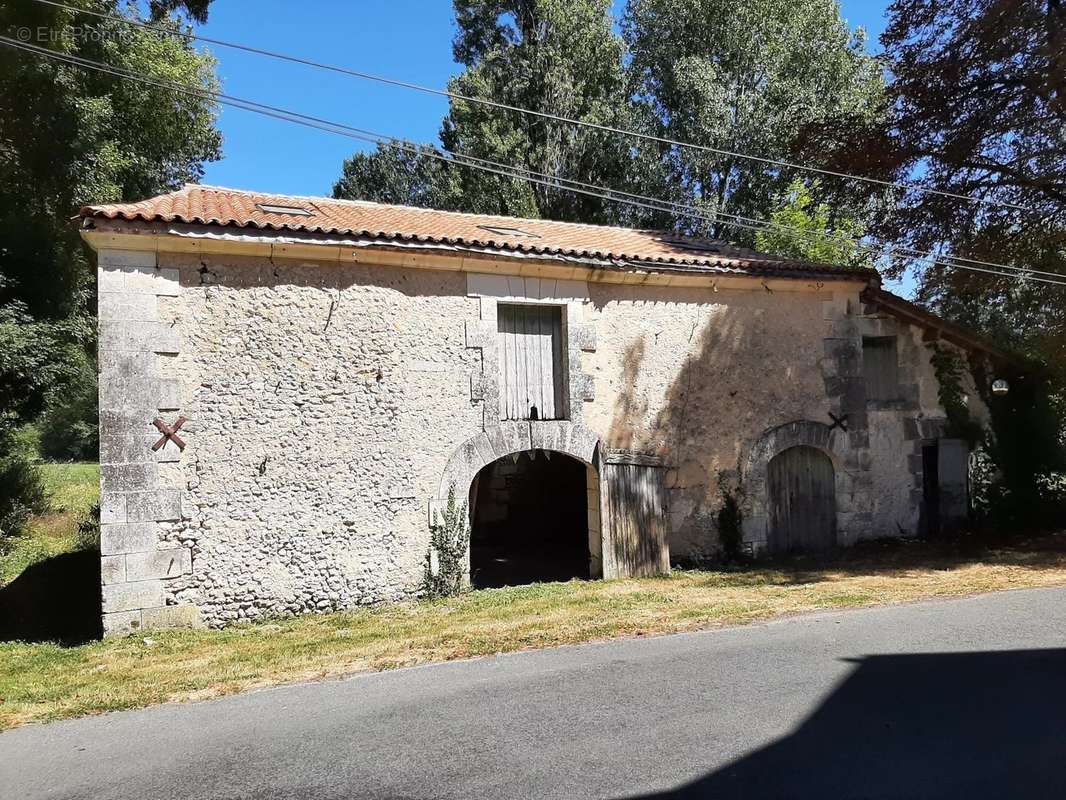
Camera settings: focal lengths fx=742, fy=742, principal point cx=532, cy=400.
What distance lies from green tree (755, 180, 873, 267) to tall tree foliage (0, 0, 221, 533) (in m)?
13.1

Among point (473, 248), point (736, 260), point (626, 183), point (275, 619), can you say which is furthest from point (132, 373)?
point (626, 183)

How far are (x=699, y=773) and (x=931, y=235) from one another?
11.6m

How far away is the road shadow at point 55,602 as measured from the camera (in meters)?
7.65

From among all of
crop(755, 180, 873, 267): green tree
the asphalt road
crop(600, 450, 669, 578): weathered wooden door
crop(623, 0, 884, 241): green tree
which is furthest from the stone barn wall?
crop(623, 0, 884, 241): green tree

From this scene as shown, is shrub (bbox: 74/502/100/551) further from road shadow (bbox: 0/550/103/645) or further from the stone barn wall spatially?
the stone barn wall

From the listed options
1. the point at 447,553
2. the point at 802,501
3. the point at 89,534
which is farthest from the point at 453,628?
the point at 89,534

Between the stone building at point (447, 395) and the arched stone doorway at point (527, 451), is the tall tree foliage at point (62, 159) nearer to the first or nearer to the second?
the stone building at point (447, 395)

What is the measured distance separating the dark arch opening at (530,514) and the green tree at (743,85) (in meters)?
10.6

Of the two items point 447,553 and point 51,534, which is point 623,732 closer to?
point 447,553

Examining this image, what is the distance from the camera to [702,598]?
8156 mm

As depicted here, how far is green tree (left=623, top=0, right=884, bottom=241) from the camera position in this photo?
20891 millimetres

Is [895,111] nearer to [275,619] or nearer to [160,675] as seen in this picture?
[275,619]

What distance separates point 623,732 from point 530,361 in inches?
222

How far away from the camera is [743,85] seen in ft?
71.7
